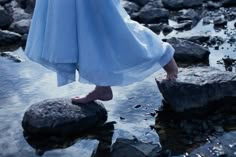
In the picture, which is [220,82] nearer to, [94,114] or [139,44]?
[139,44]

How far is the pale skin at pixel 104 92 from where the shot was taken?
12.2ft

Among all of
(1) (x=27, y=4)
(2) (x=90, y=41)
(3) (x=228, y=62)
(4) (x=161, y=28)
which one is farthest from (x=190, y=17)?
(2) (x=90, y=41)

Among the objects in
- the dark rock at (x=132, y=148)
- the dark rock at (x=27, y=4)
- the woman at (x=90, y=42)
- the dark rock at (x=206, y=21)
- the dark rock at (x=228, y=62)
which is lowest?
the dark rock at (x=27, y=4)

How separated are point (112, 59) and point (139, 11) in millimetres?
3386

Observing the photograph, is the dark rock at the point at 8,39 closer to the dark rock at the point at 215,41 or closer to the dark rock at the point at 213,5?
the dark rock at the point at 215,41

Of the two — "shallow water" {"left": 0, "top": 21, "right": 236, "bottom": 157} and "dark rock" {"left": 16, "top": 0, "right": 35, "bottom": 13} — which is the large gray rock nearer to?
"shallow water" {"left": 0, "top": 21, "right": 236, "bottom": 157}

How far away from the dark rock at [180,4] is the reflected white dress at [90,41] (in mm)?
3614

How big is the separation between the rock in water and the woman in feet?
0.63

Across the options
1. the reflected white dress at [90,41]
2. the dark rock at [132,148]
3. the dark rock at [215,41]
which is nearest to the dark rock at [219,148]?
the dark rock at [132,148]

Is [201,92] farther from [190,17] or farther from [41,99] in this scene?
[190,17]

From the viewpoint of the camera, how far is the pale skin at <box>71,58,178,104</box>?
373 cm

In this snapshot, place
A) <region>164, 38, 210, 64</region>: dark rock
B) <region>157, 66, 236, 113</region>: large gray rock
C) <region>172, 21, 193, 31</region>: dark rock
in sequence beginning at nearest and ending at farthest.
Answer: <region>157, 66, 236, 113</region>: large gray rock, <region>164, 38, 210, 64</region>: dark rock, <region>172, 21, 193, 31</region>: dark rock

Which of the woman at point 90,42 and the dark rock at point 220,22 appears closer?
the woman at point 90,42

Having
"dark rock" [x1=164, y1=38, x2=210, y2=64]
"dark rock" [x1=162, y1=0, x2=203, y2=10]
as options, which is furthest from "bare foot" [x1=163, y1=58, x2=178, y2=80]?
"dark rock" [x1=162, y1=0, x2=203, y2=10]
